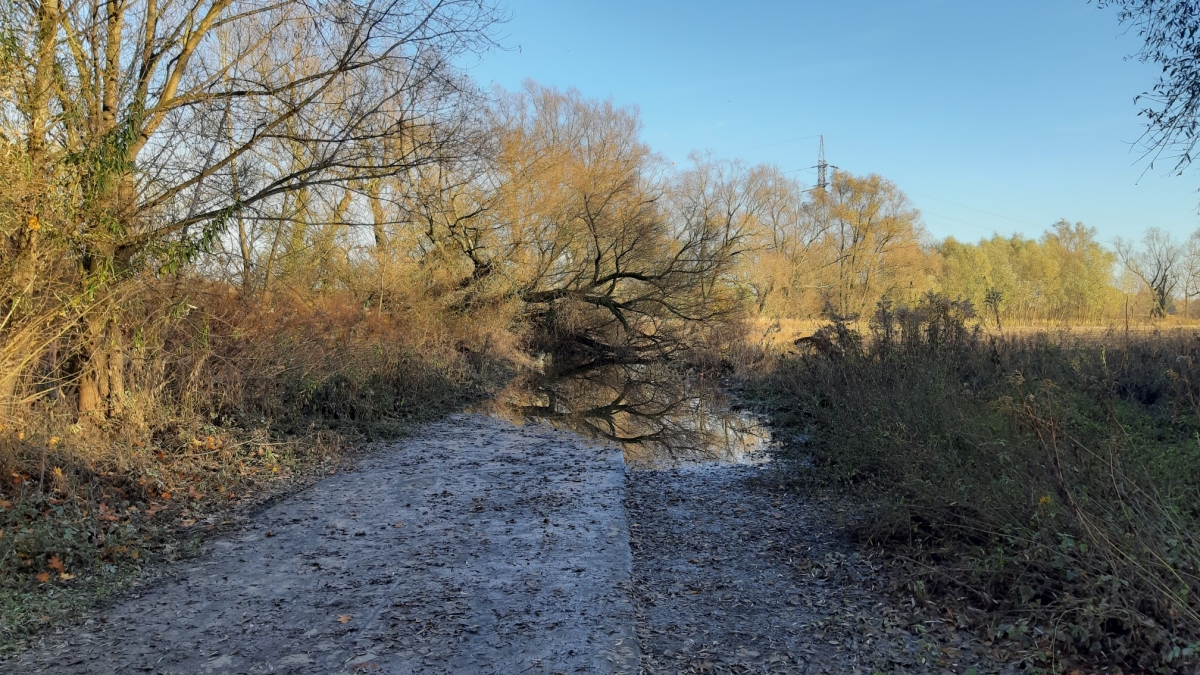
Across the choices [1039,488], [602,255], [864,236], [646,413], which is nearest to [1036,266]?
[864,236]

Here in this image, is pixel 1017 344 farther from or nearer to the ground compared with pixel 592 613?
farther from the ground

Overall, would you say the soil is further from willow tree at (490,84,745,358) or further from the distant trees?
the distant trees

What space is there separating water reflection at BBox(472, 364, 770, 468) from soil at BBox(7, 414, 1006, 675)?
121 inches

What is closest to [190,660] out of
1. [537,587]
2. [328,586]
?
[328,586]

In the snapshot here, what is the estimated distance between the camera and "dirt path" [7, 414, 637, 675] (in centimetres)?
382

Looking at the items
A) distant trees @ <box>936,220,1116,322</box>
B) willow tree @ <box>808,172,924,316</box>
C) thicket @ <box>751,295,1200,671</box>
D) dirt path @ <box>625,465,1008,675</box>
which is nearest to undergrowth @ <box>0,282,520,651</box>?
dirt path @ <box>625,465,1008,675</box>

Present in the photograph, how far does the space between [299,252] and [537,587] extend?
31.9 feet

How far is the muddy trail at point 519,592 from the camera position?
12.6 ft

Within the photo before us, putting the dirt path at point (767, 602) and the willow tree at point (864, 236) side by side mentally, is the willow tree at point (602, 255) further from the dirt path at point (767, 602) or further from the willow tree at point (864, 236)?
the willow tree at point (864, 236)

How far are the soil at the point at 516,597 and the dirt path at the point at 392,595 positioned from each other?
0.6 inches

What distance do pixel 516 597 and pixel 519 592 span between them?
9 centimetres

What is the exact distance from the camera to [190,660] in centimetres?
376

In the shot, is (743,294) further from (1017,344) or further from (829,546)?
(829,546)

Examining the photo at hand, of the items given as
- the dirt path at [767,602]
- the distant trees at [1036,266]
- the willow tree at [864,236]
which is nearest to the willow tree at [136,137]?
the dirt path at [767,602]
